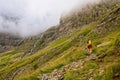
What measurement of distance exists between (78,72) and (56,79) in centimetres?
338

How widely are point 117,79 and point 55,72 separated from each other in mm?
13378

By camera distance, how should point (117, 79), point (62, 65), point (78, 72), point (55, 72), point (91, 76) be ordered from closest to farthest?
1. point (117, 79)
2. point (91, 76)
3. point (78, 72)
4. point (55, 72)
5. point (62, 65)

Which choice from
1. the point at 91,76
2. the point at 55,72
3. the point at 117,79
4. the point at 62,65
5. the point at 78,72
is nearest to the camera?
the point at 117,79

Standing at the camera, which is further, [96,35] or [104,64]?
[96,35]

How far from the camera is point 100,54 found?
5003cm

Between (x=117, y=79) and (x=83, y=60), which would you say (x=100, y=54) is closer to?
(x=83, y=60)

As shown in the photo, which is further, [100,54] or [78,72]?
[100,54]

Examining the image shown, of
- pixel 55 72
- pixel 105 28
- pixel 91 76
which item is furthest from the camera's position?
pixel 105 28

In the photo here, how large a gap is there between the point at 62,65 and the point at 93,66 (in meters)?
8.46

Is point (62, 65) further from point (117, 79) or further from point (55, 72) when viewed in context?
point (117, 79)

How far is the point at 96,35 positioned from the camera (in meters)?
77.1

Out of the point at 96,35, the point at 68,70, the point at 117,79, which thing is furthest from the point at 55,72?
the point at 96,35

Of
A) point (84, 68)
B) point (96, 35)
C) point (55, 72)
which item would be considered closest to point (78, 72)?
point (84, 68)

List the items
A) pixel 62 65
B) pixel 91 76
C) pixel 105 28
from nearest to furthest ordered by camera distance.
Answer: pixel 91 76 < pixel 62 65 < pixel 105 28
